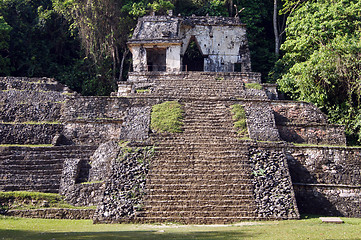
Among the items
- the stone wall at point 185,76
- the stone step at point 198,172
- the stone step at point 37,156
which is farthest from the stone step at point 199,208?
the stone wall at point 185,76

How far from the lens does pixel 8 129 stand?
16.4 meters

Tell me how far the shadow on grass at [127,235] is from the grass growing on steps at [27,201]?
2920 millimetres

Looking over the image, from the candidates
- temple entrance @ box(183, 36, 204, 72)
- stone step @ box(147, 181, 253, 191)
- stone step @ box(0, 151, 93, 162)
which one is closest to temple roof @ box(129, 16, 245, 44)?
temple entrance @ box(183, 36, 204, 72)

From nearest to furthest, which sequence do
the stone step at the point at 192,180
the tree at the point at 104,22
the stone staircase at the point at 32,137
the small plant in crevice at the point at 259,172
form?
the stone step at the point at 192,180
the small plant in crevice at the point at 259,172
the stone staircase at the point at 32,137
the tree at the point at 104,22

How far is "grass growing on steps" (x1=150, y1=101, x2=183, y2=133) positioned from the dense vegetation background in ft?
18.3

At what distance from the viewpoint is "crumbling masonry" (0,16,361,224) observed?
1210cm

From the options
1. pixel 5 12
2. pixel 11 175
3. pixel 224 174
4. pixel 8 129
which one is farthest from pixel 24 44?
pixel 224 174

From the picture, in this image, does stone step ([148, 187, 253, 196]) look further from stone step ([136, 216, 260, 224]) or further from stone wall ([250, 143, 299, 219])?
stone step ([136, 216, 260, 224])

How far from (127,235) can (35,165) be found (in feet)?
20.9

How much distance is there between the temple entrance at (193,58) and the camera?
87.4 ft

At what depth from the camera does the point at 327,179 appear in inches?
549

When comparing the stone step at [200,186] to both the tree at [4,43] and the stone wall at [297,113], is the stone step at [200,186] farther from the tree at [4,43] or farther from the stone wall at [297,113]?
the tree at [4,43]

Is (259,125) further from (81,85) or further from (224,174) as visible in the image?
(81,85)

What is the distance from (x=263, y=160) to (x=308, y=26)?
27.2ft
